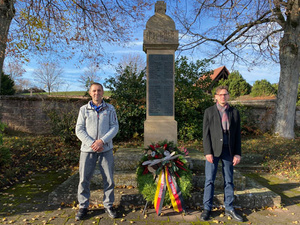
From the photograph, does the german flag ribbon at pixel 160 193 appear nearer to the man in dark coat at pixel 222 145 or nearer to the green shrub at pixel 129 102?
the man in dark coat at pixel 222 145

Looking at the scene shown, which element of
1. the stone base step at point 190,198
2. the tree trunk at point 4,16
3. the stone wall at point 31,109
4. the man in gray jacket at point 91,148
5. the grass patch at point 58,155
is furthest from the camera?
the stone wall at point 31,109

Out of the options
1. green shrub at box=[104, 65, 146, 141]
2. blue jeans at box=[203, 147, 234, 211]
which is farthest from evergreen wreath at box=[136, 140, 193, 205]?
green shrub at box=[104, 65, 146, 141]

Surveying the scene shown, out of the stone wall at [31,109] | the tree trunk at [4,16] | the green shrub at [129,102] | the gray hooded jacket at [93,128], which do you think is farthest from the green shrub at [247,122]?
the tree trunk at [4,16]

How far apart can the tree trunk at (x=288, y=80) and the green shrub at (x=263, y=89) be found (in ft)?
24.6

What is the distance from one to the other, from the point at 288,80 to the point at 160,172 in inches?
332

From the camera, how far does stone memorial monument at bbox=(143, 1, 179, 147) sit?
5.09 m

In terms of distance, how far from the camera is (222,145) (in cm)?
321

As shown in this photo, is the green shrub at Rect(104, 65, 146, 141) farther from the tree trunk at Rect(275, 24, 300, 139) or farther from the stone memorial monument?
the tree trunk at Rect(275, 24, 300, 139)

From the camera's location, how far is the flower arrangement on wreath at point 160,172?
3.45 m

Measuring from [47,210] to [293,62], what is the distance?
10214 millimetres

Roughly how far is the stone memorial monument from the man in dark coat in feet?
6.12

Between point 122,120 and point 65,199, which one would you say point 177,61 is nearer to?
point 122,120

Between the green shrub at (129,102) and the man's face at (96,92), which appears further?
the green shrub at (129,102)

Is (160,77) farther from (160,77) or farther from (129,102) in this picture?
(129,102)
